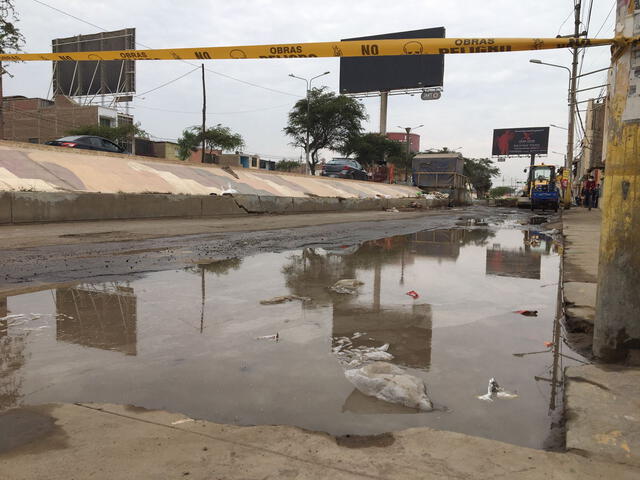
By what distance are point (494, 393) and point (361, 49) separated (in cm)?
368

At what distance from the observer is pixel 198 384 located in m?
1.87

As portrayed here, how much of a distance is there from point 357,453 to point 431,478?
0.24 metres

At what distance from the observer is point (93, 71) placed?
48.6 m

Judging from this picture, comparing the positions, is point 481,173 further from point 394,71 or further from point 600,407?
point 600,407

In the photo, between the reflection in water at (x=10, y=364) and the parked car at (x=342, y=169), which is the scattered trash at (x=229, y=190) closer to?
the reflection in water at (x=10, y=364)

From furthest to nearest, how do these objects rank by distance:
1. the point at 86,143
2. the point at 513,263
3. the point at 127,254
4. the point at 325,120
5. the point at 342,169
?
the point at 325,120 < the point at 342,169 < the point at 86,143 < the point at 513,263 < the point at 127,254

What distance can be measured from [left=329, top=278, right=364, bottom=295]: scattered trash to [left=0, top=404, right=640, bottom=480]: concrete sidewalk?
85.2 inches

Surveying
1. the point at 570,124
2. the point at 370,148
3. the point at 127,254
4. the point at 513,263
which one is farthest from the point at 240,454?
the point at 370,148

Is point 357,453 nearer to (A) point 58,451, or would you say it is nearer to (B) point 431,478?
(B) point 431,478

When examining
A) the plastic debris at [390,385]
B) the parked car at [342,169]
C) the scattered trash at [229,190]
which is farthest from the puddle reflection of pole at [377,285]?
the parked car at [342,169]

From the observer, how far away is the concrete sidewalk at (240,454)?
4.17 feet

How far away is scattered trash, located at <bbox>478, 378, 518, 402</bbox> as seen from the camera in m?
1.83

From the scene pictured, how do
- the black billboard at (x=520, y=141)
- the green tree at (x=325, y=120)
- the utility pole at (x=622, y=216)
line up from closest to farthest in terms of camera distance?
1. the utility pole at (x=622, y=216)
2. the green tree at (x=325, y=120)
3. the black billboard at (x=520, y=141)

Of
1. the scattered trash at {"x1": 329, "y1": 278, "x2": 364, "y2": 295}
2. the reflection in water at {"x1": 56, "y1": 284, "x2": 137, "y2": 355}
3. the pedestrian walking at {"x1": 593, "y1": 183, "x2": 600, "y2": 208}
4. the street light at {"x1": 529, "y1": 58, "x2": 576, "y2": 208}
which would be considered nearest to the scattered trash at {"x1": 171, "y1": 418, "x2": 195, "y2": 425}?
the reflection in water at {"x1": 56, "y1": 284, "x2": 137, "y2": 355}
